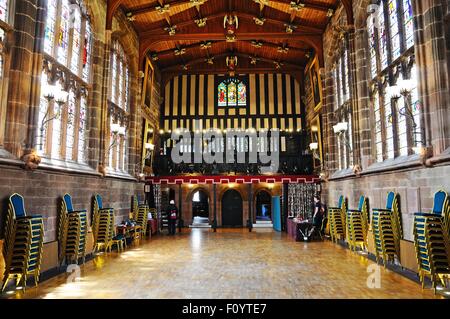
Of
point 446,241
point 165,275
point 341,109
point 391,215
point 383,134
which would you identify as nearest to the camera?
point 446,241

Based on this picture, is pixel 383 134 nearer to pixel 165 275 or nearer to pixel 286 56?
pixel 165 275

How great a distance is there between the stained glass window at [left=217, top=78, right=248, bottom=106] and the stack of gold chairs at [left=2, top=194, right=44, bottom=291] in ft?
46.7

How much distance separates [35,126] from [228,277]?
4.83 metres

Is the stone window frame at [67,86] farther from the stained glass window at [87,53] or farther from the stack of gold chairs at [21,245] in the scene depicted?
the stack of gold chairs at [21,245]

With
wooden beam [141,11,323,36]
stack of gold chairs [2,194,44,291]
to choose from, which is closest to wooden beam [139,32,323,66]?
wooden beam [141,11,323,36]

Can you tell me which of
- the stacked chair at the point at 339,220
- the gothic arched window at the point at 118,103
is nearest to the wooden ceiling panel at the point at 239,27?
the gothic arched window at the point at 118,103

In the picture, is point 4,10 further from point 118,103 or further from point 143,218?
point 143,218

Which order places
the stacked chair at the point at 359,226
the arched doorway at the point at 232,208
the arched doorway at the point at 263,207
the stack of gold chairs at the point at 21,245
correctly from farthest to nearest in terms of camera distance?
the arched doorway at the point at 263,207 → the arched doorway at the point at 232,208 → the stacked chair at the point at 359,226 → the stack of gold chairs at the point at 21,245

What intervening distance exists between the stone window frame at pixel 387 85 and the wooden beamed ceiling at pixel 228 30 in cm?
245

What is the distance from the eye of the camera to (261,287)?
5.20 m

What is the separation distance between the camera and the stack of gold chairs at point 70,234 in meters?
7.04

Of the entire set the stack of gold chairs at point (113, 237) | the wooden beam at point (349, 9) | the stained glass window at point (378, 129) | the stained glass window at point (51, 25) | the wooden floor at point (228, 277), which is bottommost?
the wooden floor at point (228, 277)
